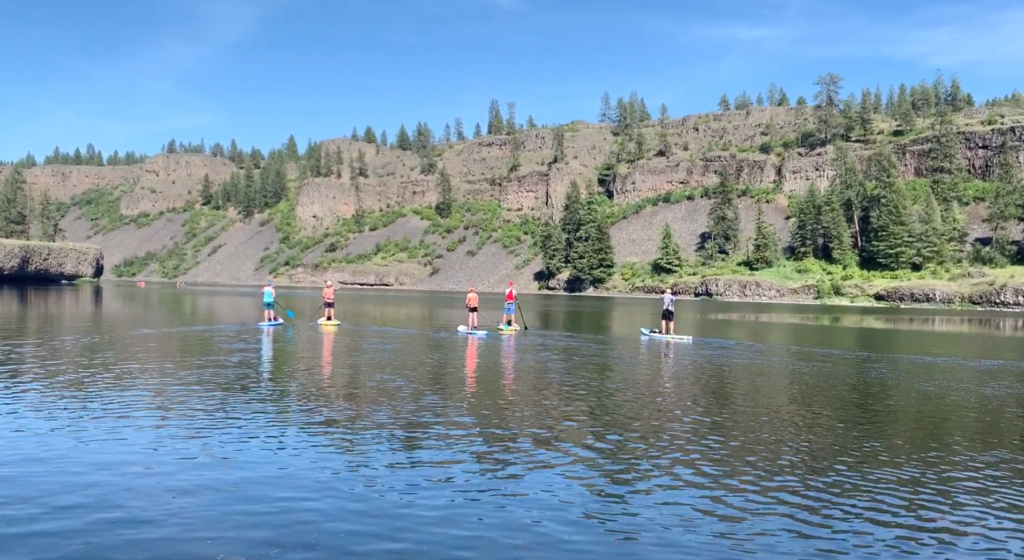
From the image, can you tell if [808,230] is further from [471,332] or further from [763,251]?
[471,332]

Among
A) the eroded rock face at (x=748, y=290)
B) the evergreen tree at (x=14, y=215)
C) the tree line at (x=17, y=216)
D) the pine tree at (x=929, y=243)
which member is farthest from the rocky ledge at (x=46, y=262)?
the pine tree at (x=929, y=243)

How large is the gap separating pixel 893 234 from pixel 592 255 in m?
45.6

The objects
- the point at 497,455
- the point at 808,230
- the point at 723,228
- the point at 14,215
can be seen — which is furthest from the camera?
the point at 14,215

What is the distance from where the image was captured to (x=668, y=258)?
130 meters

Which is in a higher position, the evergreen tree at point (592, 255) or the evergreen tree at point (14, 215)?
the evergreen tree at point (14, 215)

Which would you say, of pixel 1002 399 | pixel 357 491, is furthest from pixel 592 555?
pixel 1002 399

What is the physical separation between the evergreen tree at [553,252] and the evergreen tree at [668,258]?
57.8 feet

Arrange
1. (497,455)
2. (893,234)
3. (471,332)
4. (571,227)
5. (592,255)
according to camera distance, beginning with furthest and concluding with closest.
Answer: (571,227) < (592,255) < (893,234) < (471,332) < (497,455)

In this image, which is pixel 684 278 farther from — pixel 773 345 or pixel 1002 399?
pixel 1002 399

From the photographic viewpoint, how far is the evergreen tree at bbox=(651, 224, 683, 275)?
130 m

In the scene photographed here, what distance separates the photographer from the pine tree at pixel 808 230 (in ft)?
415

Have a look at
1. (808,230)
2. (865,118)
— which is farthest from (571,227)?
(865,118)

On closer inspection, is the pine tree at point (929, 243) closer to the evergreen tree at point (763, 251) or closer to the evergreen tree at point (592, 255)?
the evergreen tree at point (763, 251)

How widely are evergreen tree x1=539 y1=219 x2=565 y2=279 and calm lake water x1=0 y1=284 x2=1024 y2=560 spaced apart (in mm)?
105084
